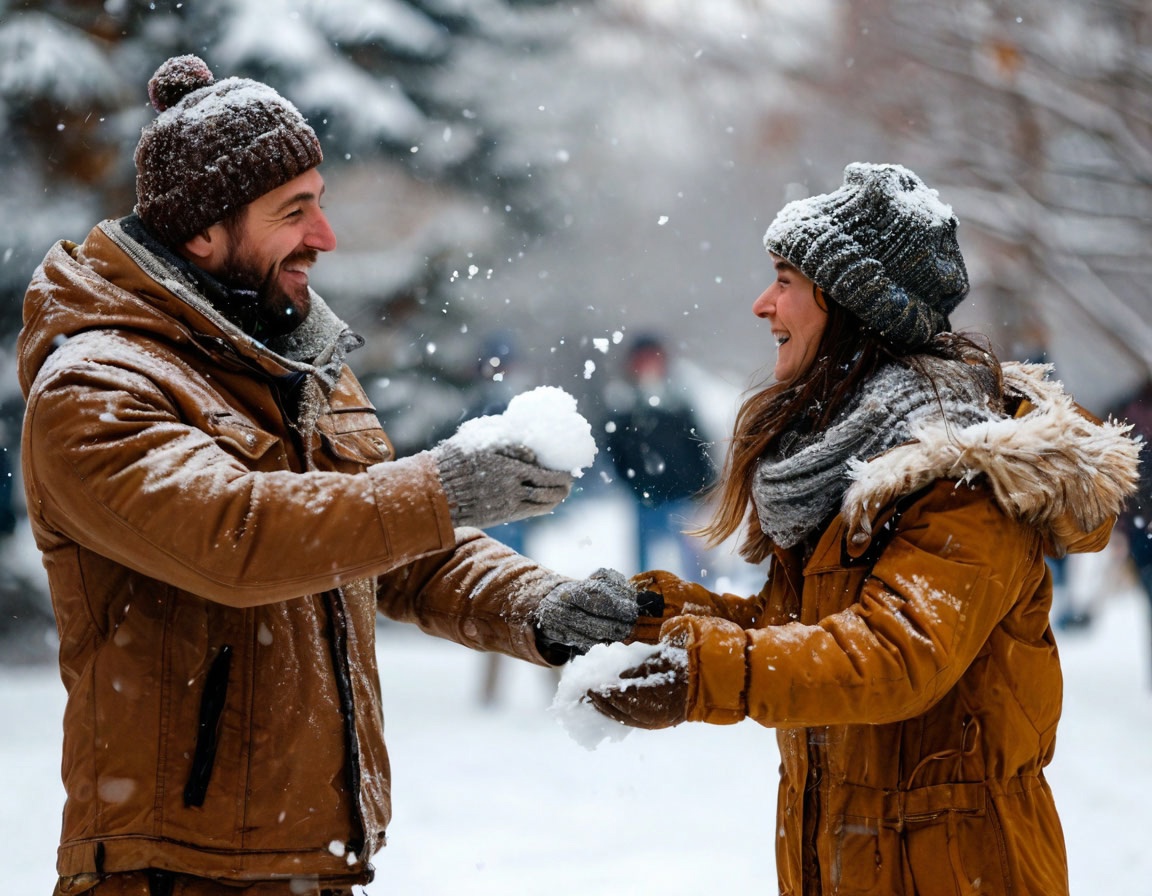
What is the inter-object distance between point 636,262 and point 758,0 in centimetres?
393

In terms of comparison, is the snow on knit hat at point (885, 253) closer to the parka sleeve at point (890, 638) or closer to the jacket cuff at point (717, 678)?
the parka sleeve at point (890, 638)

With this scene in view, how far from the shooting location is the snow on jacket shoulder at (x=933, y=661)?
2234 millimetres

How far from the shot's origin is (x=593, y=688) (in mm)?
2334

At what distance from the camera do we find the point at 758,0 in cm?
1228

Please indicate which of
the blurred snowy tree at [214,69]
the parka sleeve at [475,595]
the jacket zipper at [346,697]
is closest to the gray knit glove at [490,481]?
the jacket zipper at [346,697]

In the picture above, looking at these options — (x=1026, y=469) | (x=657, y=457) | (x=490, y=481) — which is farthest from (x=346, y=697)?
(x=657, y=457)

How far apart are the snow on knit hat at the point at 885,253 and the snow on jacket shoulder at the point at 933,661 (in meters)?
0.33

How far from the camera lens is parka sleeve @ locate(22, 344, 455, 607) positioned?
6.82 ft

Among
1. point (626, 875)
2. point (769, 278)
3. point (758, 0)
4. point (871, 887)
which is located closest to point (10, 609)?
point (626, 875)

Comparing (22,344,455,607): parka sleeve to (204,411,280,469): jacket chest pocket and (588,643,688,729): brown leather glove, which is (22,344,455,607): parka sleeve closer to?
(204,411,280,469): jacket chest pocket

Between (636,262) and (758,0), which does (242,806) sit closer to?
(758,0)

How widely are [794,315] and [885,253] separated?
259 mm

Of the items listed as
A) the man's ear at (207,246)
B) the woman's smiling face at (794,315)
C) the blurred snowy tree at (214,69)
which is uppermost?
the blurred snowy tree at (214,69)

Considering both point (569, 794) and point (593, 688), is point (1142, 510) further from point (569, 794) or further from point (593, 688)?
point (593, 688)
